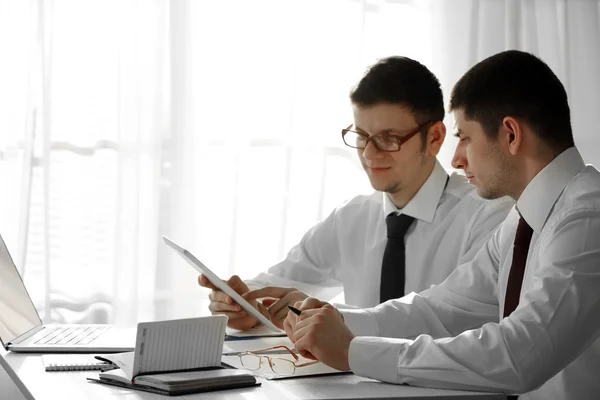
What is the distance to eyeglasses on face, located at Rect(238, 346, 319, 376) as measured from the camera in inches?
62.5

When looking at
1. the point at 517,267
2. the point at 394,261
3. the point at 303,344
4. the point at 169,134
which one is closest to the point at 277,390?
the point at 303,344

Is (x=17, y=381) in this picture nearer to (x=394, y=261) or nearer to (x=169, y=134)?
(x=394, y=261)

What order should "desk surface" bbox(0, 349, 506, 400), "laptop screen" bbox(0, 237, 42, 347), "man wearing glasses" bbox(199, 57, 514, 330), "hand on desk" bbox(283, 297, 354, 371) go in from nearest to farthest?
"desk surface" bbox(0, 349, 506, 400) < "hand on desk" bbox(283, 297, 354, 371) < "laptop screen" bbox(0, 237, 42, 347) < "man wearing glasses" bbox(199, 57, 514, 330)

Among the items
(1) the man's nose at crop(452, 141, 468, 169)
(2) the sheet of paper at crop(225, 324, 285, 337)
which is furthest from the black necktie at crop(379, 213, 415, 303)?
(1) the man's nose at crop(452, 141, 468, 169)

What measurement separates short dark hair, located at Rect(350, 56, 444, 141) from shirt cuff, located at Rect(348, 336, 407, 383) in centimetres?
96

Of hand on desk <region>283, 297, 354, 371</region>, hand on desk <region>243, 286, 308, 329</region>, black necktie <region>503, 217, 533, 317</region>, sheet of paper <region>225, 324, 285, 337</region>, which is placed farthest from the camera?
hand on desk <region>243, 286, 308, 329</region>

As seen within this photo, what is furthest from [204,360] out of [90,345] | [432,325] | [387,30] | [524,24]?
[524,24]

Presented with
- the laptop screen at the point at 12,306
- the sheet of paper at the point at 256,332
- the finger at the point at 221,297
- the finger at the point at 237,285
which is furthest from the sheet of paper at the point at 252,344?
the laptop screen at the point at 12,306

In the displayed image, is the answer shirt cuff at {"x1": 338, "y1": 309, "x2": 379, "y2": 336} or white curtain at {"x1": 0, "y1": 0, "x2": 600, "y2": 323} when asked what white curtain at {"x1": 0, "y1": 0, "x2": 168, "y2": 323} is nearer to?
white curtain at {"x1": 0, "y1": 0, "x2": 600, "y2": 323}

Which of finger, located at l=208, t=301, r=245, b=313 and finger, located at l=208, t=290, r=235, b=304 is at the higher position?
finger, located at l=208, t=290, r=235, b=304

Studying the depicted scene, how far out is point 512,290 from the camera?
5.46 feet

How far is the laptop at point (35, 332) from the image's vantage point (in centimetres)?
175

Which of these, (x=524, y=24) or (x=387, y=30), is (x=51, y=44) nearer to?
(x=387, y=30)

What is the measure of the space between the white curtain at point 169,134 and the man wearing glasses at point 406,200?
3.81 ft
